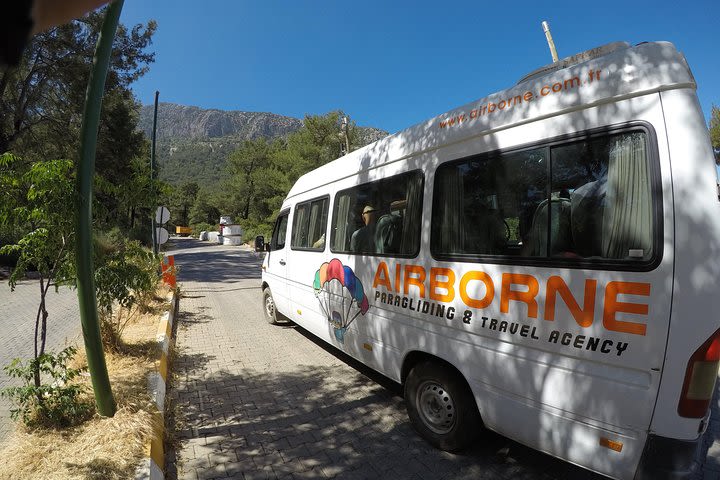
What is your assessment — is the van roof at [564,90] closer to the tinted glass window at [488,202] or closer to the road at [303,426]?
the tinted glass window at [488,202]

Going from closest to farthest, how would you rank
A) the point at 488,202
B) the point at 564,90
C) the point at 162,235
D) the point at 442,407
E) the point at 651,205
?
the point at 651,205 < the point at 564,90 < the point at 488,202 < the point at 442,407 < the point at 162,235

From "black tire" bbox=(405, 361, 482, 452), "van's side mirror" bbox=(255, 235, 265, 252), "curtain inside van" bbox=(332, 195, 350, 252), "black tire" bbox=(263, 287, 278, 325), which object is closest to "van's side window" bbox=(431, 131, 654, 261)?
"black tire" bbox=(405, 361, 482, 452)

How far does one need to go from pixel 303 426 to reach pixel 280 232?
3811 millimetres

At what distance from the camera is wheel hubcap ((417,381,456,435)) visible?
305 centimetres

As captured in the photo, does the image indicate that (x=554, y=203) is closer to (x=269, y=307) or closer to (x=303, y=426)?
(x=303, y=426)

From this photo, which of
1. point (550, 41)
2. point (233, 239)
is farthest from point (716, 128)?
point (233, 239)

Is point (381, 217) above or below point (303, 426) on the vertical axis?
above

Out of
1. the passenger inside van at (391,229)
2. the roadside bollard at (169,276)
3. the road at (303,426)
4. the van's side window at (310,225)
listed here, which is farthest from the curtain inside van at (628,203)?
the roadside bollard at (169,276)

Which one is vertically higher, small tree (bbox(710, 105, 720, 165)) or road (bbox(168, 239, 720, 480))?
small tree (bbox(710, 105, 720, 165))

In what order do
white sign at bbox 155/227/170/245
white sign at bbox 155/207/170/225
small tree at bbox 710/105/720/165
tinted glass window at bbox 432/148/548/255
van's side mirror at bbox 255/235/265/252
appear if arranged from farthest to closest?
small tree at bbox 710/105/720/165
white sign at bbox 155/207/170/225
white sign at bbox 155/227/170/245
van's side mirror at bbox 255/235/265/252
tinted glass window at bbox 432/148/548/255

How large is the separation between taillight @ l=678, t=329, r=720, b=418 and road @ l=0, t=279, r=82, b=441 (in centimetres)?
519

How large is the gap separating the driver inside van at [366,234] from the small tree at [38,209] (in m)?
2.58

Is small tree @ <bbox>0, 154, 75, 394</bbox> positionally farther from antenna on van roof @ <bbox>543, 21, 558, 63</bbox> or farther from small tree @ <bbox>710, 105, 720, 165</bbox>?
small tree @ <bbox>710, 105, 720, 165</bbox>

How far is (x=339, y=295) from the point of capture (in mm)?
4305
